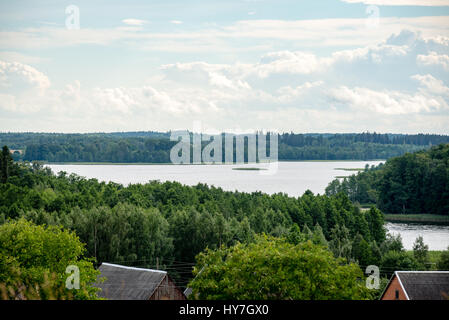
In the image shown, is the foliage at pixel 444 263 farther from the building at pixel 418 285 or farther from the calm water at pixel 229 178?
the calm water at pixel 229 178

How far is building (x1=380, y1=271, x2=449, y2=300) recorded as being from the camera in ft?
78.7

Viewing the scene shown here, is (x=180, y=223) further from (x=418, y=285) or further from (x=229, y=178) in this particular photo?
(x=229, y=178)

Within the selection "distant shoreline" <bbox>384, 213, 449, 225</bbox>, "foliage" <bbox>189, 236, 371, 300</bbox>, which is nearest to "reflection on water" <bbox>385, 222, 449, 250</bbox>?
"distant shoreline" <bbox>384, 213, 449, 225</bbox>

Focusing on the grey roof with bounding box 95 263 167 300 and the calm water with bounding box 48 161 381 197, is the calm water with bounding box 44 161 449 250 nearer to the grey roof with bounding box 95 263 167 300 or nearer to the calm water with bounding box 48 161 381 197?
the calm water with bounding box 48 161 381 197

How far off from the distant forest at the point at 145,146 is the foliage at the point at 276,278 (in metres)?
111

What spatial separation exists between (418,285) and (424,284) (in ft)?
0.84

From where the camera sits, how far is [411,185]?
320 ft

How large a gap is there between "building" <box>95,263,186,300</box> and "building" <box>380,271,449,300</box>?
31.6 ft

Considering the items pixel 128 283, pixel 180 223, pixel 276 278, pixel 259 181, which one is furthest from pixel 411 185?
pixel 276 278
